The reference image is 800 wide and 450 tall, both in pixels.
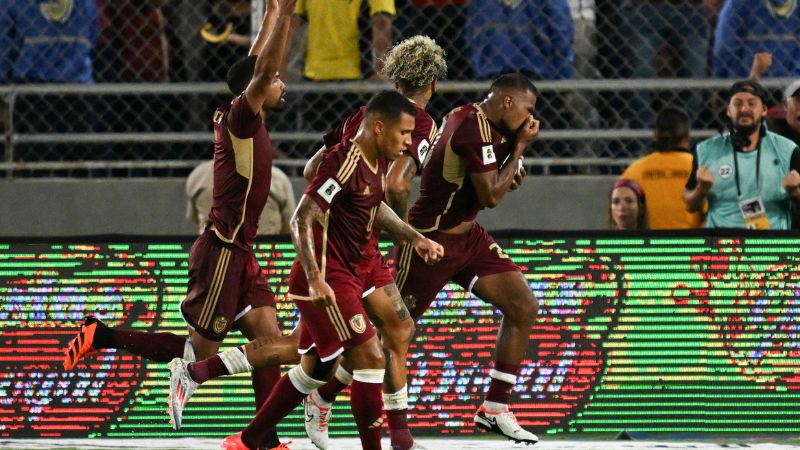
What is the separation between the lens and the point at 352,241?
6957 mm

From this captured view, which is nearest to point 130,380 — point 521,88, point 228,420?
point 228,420

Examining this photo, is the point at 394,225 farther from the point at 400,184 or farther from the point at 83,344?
the point at 83,344

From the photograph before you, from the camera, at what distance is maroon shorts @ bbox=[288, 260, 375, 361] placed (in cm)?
680

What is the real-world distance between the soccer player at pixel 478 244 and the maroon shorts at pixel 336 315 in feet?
2.89

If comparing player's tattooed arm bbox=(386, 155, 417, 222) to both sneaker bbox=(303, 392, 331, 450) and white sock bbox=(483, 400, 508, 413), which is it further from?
white sock bbox=(483, 400, 508, 413)

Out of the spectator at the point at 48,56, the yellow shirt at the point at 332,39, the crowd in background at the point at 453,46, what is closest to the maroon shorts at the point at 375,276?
the crowd in background at the point at 453,46

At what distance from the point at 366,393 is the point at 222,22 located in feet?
14.2

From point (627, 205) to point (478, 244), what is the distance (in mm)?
1912

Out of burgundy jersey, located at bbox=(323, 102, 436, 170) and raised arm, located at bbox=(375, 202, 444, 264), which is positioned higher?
burgundy jersey, located at bbox=(323, 102, 436, 170)

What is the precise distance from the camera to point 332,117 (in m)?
10.5

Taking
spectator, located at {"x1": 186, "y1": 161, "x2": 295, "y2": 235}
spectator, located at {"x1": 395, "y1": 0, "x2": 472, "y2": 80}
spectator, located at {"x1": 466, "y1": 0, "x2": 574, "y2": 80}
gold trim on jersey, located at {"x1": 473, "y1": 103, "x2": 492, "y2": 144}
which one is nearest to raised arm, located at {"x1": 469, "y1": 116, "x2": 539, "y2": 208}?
gold trim on jersey, located at {"x1": 473, "y1": 103, "x2": 492, "y2": 144}

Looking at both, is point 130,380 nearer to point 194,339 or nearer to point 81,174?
point 194,339

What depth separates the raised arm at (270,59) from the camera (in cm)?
688

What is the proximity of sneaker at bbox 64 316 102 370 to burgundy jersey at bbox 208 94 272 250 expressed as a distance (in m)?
1.01
